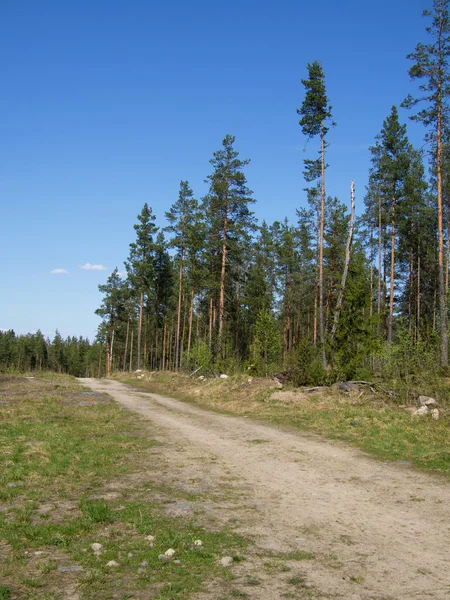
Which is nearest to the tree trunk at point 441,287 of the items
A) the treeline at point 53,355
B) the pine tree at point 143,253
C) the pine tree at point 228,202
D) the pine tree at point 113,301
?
the pine tree at point 228,202

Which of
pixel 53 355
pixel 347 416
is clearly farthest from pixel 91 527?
pixel 53 355

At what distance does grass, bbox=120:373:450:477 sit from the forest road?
82cm

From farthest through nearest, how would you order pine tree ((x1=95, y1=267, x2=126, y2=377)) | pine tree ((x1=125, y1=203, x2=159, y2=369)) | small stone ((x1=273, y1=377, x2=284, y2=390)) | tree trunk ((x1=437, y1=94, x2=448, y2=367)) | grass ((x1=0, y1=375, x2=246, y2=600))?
pine tree ((x1=95, y1=267, x2=126, y2=377)) < pine tree ((x1=125, y1=203, x2=159, y2=369)) < tree trunk ((x1=437, y1=94, x2=448, y2=367)) < small stone ((x1=273, y1=377, x2=284, y2=390)) < grass ((x1=0, y1=375, x2=246, y2=600))

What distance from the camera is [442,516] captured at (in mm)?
5699

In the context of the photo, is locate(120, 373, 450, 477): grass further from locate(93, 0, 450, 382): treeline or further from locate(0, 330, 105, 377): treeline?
locate(0, 330, 105, 377): treeline

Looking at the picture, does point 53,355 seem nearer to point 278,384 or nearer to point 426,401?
point 278,384

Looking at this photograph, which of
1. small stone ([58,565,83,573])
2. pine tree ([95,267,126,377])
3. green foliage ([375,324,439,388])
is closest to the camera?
small stone ([58,565,83,573])

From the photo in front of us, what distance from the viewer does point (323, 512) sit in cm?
585

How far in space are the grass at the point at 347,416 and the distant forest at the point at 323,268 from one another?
1.72 m

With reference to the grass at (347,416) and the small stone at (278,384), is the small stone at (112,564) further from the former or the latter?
the small stone at (278,384)

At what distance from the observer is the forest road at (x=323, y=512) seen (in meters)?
3.92

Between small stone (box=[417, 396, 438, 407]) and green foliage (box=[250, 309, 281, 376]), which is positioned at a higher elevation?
green foliage (box=[250, 309, 281, 376])

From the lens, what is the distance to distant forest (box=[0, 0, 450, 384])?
670 inches

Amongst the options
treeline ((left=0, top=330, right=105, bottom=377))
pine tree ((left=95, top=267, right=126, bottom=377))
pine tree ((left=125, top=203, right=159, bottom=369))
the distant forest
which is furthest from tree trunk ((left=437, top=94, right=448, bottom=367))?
treeline ((left=0, top=330, right=105, bottom=377))
